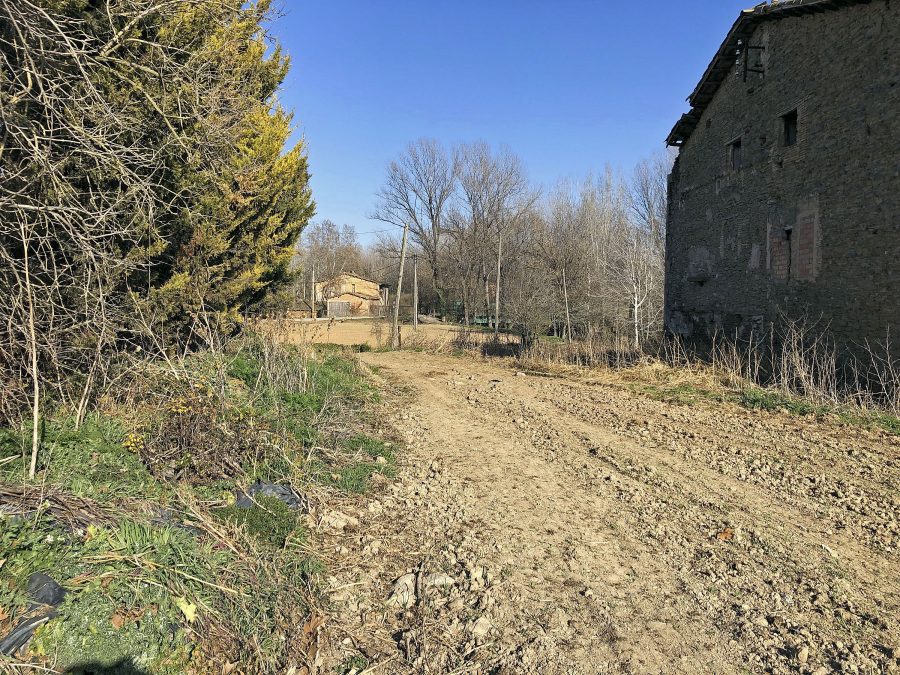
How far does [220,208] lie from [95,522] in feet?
20.6

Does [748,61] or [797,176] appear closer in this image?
[797,176]

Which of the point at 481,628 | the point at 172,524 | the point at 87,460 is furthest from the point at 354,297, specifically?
the point at 481,628

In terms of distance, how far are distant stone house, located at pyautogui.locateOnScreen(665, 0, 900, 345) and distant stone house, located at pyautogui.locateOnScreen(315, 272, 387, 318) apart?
125 feet

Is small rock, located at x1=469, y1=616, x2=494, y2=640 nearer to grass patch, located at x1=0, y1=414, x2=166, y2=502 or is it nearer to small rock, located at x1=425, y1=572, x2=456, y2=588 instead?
small rock, located at x1=425, y1=572, x2=456, y2=588

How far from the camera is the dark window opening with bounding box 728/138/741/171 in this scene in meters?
14.7

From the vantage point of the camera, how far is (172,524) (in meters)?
4.11

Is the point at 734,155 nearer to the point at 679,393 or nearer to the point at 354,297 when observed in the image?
the point at 679,393

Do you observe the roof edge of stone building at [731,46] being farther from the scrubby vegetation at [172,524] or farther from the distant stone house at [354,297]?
the distant stone house at [354,297]

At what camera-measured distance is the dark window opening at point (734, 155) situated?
1471 centimetres

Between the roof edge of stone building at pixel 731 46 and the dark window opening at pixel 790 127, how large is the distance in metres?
2.04

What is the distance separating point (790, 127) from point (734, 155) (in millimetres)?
2225

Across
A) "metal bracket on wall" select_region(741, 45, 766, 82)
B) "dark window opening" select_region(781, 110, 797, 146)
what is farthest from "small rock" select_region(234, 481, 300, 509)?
"metal bracket on wall" select_region(741, 45, 766, 82)

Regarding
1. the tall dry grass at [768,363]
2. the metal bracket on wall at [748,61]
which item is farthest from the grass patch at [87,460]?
the metal bracket on wall at [748,61]

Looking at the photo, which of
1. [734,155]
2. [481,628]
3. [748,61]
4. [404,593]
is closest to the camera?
[481,628]
